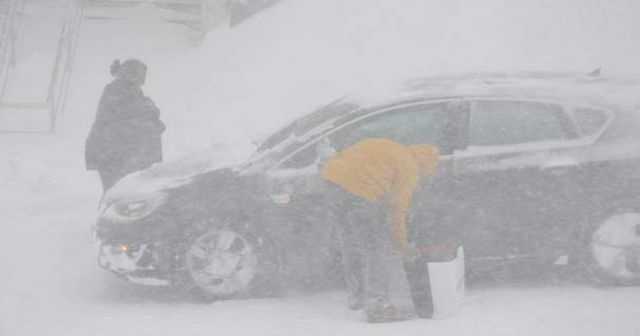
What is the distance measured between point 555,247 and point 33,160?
6.45 metres

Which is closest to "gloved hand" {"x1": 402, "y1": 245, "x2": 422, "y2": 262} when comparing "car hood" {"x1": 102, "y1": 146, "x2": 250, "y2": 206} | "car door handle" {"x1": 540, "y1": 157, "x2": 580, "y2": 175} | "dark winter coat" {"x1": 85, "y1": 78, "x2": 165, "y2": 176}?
"car door handle" {"x1": 540, "y1": 157, "x2": 580, "y2": 175}

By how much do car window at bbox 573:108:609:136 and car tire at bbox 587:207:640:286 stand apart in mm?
591

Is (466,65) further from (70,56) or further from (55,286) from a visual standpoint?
(55,286)

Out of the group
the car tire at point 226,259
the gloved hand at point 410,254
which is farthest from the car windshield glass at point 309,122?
the gloved hand at point 410,254

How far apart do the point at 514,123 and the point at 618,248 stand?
3.66 ft

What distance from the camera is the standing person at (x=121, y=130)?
7.92 metres

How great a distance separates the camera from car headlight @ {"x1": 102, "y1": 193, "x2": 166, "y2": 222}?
625 cm

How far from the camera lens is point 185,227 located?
243 inches

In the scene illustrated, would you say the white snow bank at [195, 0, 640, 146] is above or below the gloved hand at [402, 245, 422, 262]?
above

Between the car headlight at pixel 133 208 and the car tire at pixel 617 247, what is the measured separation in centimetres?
305

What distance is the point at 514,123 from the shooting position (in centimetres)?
625

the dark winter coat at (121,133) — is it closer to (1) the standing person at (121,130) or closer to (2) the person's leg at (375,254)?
(1) the standing person at (121,130)

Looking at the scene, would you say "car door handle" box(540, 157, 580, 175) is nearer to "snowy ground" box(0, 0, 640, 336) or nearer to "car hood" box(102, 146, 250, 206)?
"snowy ground" box(0, 0, 640, 336)

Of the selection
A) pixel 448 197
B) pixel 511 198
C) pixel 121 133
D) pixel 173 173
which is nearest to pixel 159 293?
pixel 173 173
